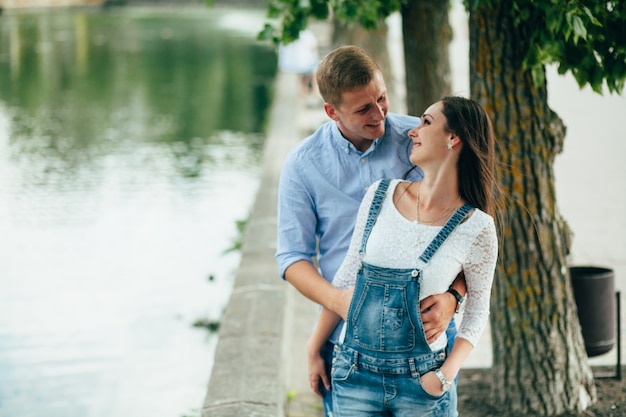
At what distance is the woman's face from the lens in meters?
2.98

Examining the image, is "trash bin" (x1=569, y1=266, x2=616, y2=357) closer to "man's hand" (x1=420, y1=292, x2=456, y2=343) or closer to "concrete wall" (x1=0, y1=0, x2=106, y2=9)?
"man's hand" (x1=420, y1=292, x2=456, y2=343)

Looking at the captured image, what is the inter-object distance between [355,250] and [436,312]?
318 millimetres

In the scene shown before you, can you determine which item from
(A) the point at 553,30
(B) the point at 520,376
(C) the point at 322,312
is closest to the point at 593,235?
(B) the point at 520,376

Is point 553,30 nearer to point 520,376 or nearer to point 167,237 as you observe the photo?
point 520,376

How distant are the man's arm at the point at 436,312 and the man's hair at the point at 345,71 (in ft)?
2.32

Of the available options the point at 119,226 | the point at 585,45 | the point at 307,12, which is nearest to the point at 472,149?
the point at 585,45

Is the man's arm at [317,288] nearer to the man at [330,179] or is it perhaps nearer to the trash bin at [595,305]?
the man at [330,179]

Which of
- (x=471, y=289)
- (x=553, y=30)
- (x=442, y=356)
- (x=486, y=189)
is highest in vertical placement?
(x=553, y=30)

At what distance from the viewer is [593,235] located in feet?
30.0

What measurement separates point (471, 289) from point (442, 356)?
8.6 inches

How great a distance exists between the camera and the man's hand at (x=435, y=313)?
2914mm

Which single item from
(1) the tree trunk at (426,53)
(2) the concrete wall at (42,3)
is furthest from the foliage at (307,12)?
(2) the concrete wall at (42,3)

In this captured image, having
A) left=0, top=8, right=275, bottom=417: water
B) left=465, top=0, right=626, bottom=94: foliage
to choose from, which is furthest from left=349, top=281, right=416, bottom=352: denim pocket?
left=0, top=8, right=275, bottom=417: water

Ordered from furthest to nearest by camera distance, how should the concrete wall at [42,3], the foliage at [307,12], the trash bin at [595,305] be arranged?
the concrete wall at [42,3] < the foliage at [307,12] < the trash bin at [595,305]
